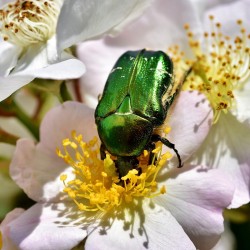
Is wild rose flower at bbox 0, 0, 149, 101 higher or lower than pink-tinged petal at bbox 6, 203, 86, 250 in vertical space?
higher

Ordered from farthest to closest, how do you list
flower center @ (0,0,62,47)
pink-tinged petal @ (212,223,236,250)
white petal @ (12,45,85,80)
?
pink-tinged petal @ (212,223,236,250) < flower center @ (0,0,62,47) < white petal @ (12,45,85,80)

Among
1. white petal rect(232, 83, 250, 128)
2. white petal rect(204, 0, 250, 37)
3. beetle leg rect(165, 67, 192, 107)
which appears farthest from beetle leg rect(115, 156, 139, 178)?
white petal rect(204, 0, 250, 37)

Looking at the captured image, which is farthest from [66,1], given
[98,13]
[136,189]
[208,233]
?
[208,233]

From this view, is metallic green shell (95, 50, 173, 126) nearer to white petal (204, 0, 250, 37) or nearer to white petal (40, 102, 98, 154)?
white petal (40, 102, 98, 154)

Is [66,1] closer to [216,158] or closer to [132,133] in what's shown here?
[132,133]

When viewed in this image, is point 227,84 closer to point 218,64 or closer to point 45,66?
point 218,64

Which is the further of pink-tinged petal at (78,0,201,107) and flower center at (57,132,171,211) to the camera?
pink-tinged petal at (78,0,201,107)

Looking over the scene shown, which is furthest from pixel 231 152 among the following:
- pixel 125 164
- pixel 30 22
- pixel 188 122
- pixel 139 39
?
pixel 30 22
